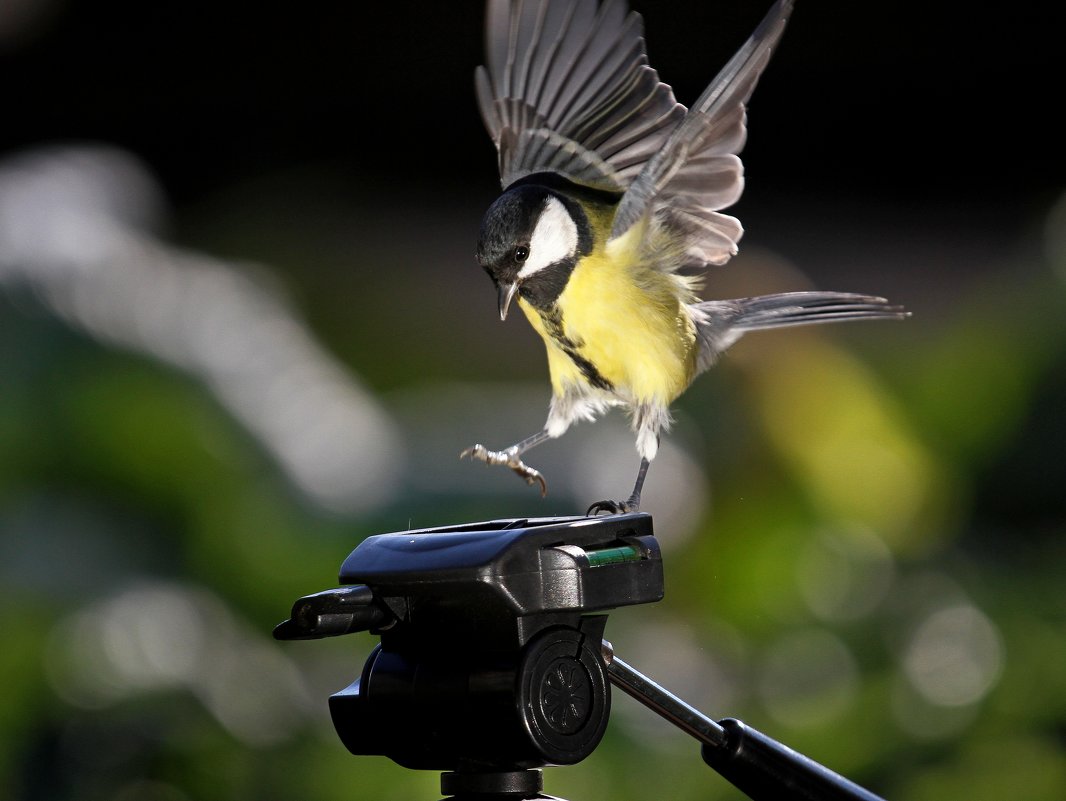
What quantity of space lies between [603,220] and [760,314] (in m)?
0.18

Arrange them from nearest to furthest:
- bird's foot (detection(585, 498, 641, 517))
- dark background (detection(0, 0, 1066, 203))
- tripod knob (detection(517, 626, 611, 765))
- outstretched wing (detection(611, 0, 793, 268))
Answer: tripod knob (detection(517, 626, 611, 765)) → outstretched wing (detection(611, 0, 793, 268)) → bird's foot (detection(585, 498, 641, 517)) → dark background (detection(0, 0, 1066, 203))

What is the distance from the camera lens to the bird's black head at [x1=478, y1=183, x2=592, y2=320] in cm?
92

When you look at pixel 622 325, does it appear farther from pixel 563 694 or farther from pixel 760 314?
pixel 563 694

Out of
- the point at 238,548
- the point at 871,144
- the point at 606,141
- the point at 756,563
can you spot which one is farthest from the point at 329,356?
the point at 871,144

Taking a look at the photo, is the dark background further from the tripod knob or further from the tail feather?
the tripod knob

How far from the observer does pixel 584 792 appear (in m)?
1.75

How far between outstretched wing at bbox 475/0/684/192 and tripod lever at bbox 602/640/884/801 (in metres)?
0.43

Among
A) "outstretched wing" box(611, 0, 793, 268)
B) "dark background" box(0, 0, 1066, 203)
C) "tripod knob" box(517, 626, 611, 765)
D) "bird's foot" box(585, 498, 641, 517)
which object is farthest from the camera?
"dark background" box(0, 0, 1066, 203)

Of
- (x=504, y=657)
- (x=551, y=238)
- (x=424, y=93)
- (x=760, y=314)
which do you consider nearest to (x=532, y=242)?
(x=551, y=238)

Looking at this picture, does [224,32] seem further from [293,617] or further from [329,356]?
[293,617]

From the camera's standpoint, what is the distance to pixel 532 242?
0.94 metres

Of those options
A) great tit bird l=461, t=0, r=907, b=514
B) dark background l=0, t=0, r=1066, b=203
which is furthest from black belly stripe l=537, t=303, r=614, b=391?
dark background l=0, t=0, r=1066, b=203

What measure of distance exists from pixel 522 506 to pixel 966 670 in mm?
703

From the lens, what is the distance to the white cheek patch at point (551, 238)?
0.93m
